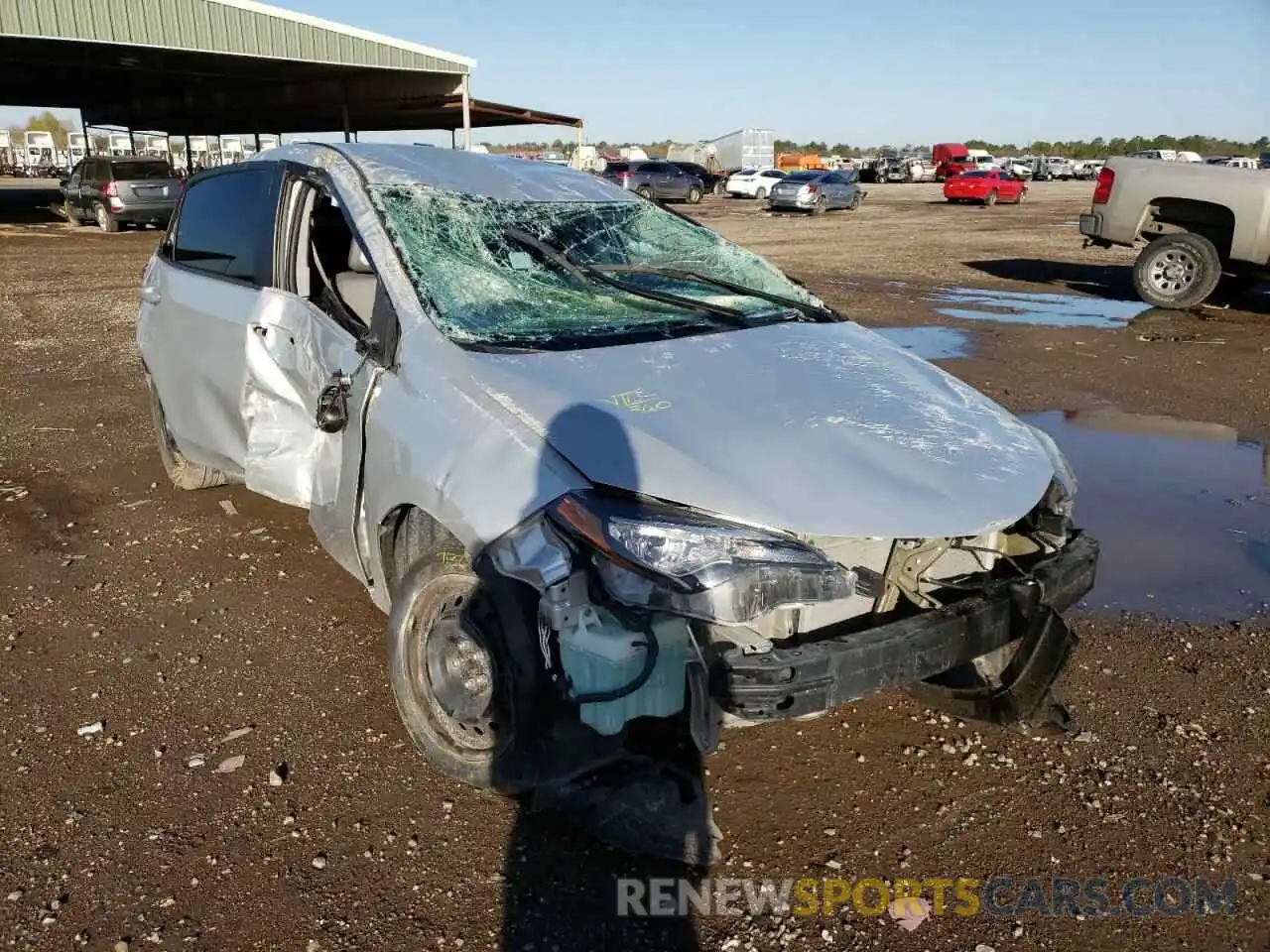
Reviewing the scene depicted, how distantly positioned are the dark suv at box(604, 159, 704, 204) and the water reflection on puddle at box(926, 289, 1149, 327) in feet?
82.5

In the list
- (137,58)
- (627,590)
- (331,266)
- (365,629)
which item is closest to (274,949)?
(627,590)

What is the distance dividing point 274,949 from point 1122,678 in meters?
2.93

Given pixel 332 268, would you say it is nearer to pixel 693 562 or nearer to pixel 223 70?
pixel 693 562

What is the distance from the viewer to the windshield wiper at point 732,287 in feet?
12.8

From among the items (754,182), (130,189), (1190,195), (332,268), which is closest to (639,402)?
(332,268)

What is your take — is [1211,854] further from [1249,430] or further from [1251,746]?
[1249,430]

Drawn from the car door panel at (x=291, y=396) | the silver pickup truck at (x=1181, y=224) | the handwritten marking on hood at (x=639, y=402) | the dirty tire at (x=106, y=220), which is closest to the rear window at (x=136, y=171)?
the dirty tire at (x=106, y=220)

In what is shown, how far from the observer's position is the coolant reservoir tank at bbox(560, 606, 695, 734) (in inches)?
93.9

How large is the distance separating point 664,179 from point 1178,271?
91.6 feet

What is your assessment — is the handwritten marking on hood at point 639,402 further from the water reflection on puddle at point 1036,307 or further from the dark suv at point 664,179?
the dark suv at point 664,179

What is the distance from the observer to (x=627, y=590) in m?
2.34

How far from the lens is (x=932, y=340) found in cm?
988

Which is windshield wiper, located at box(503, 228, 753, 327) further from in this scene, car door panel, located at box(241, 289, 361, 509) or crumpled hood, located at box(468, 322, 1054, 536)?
car door panel, located at box(241, 289, 361, 509)

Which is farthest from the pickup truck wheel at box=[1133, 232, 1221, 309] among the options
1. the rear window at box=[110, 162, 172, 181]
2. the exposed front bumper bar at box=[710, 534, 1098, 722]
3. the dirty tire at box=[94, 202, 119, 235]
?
the dirty tire at box=[94, 202, 119, 235]
